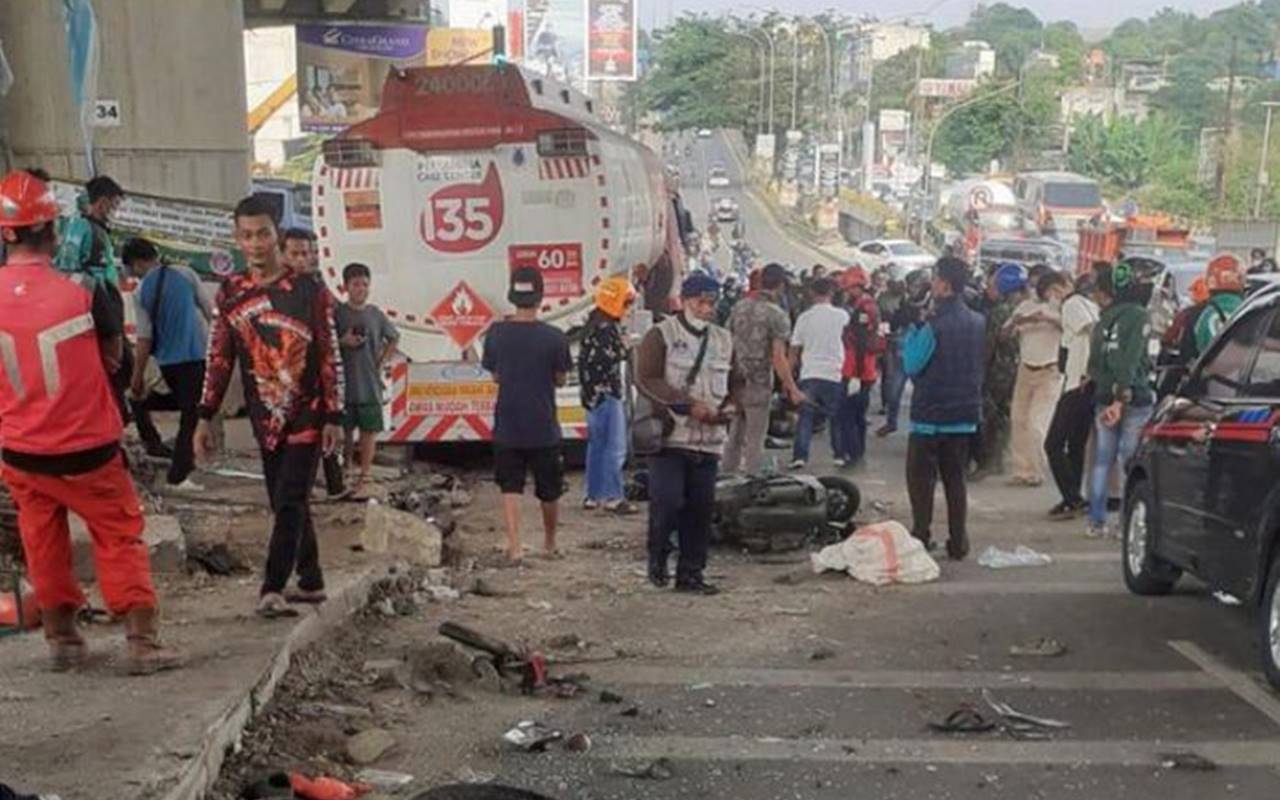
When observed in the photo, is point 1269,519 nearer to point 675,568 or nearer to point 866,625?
point 866,625

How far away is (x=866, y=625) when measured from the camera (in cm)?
756

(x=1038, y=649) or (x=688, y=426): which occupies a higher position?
(x=688, y=426)

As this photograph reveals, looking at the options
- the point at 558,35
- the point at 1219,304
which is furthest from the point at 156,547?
the point at 558,35

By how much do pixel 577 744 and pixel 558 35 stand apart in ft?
259

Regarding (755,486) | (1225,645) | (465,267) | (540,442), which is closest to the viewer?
(1225,645)

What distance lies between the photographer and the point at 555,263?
11875mm

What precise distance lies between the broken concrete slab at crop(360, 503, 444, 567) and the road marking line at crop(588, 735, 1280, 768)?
2.87 metres

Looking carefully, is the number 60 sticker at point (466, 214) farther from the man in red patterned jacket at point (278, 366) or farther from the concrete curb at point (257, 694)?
the man in red patterned jacket at point (278, 366)

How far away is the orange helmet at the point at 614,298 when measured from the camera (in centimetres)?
1053

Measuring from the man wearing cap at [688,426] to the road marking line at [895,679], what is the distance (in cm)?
160

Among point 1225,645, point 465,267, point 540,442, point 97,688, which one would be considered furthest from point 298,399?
point 465,267

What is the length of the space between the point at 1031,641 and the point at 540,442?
304 centimetres

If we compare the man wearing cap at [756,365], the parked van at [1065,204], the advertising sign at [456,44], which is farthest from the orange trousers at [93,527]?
the advertising sign at [456,44]

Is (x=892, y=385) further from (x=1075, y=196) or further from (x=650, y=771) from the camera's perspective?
(x=1075, y=196)
